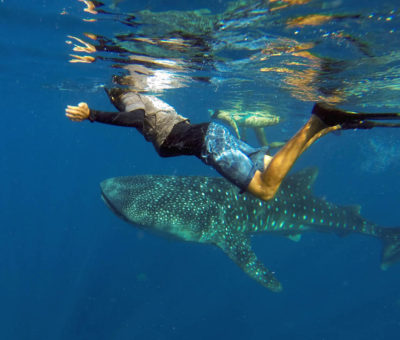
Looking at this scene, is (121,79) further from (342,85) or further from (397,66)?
(397,66)

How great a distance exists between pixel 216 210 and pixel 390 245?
7.87 m

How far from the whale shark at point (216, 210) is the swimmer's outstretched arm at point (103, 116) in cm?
293

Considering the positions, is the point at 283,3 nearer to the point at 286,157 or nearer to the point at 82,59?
the point at 286,157

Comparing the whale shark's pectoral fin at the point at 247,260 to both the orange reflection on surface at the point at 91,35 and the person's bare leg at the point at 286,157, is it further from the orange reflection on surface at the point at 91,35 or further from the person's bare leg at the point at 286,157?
the orange reflection on surface at the point at 91,35

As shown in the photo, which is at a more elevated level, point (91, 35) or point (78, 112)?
point (91, 35)

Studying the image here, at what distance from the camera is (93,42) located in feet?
34.1

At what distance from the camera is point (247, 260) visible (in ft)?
22.9

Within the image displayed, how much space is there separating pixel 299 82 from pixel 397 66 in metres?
4.05

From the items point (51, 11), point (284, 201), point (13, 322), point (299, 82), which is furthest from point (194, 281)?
point (51, 11)

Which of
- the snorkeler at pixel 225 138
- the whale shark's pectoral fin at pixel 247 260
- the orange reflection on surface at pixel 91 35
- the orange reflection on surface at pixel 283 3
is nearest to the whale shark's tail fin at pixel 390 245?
the whale shark's pectoral fin at pixel 247 260

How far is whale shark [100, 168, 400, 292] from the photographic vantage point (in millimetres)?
6977

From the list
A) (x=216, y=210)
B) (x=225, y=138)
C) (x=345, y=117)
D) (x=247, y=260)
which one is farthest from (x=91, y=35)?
(x=345, y=117)

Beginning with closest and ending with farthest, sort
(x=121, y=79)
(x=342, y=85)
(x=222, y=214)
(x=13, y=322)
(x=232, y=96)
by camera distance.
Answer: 1. (x=222, y=214)
2. (x=342, y=85)
3. (x=13, y=322)
4. (x=121, y=79)
5. (x=232, y=96)

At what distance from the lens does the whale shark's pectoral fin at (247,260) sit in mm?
6793
